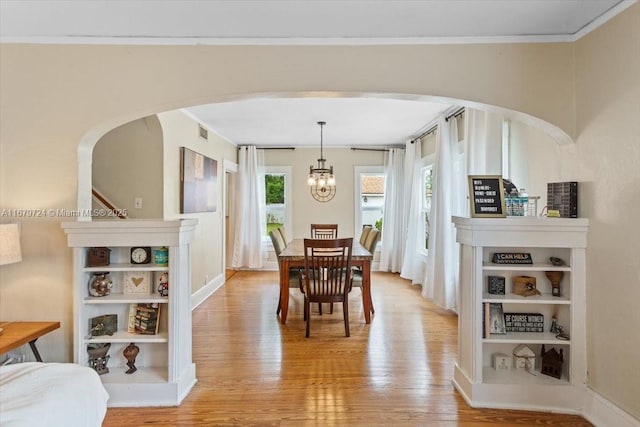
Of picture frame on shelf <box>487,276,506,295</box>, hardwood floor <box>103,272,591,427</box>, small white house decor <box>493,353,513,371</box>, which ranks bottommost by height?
hardwood floor <box>103,272,591,427</box>

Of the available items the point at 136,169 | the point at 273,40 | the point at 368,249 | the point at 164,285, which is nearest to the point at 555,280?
the point at 368,249

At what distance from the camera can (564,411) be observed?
83.9 inches

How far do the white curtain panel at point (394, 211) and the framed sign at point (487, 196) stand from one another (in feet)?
12.6

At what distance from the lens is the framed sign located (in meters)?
2.24

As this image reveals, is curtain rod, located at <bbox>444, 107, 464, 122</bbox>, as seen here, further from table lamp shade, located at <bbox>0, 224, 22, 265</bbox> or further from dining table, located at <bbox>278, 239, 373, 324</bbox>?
table lamp shade, located at <bbox>0, 224, 22, 265</bbox>

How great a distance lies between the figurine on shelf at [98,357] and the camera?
2.25 meters

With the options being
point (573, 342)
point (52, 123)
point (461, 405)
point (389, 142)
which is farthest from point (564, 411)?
point (389, 142)

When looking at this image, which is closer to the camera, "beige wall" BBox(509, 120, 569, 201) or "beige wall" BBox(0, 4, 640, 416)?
"beige wall" BBox(0, 4, 640, 416)

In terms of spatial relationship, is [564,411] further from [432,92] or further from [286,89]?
[286,89]

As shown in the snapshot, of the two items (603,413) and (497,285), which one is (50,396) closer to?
(497,285)

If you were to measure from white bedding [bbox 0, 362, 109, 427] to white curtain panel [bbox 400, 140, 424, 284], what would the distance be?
445 centimetres

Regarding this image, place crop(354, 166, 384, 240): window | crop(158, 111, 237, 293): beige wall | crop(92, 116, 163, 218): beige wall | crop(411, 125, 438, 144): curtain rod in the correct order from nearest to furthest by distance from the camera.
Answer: crop(92, 116, 163, 218): beige wall < crop(158, 111, 237, 293): beige wall < crop(411, 125, 438, 144): curtain rod < crop(354, 166, 384, 240): window

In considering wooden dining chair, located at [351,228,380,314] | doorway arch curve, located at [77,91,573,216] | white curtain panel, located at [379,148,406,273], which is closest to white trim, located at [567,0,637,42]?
doorway arch curve, located at [77,91,573,216]

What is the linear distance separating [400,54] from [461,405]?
2332mm
